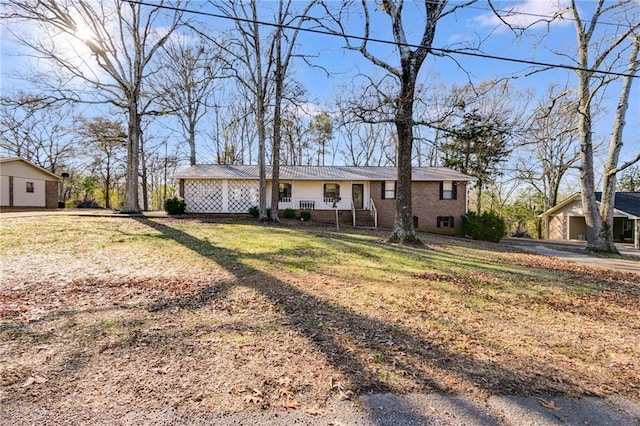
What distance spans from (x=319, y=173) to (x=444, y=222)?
844 centimetres

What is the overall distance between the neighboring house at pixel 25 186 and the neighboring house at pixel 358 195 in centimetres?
1237

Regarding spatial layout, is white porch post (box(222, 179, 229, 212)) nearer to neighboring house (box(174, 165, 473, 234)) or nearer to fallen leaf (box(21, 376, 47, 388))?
neighboring house (box(174, 165, 473, 234))

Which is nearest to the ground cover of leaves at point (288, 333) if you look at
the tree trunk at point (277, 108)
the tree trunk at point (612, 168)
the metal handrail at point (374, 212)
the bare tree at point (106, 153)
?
the tree trunk at point (612, 168)

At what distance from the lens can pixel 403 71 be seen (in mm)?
9977

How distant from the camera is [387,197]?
19625 mm

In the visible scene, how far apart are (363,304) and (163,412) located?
9.21 feet

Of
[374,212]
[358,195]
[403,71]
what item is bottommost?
[374,212]

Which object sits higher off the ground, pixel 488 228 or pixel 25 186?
pixel 25 186

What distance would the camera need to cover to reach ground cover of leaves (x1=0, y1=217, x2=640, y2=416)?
2.54m

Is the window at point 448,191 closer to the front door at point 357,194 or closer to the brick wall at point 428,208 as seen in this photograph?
the brick wall at point 428,208

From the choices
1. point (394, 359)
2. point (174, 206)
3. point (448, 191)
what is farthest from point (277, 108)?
point (394, 359)

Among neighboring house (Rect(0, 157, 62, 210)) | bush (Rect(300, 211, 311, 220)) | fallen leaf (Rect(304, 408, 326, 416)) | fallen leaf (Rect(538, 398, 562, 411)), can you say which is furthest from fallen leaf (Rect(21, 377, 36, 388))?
neighboring house (Rect(0, 157, 62, 210))

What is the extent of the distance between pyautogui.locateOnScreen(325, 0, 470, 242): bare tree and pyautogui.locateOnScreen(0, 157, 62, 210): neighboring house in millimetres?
23370

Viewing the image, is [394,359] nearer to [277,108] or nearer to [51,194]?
[277,108]
